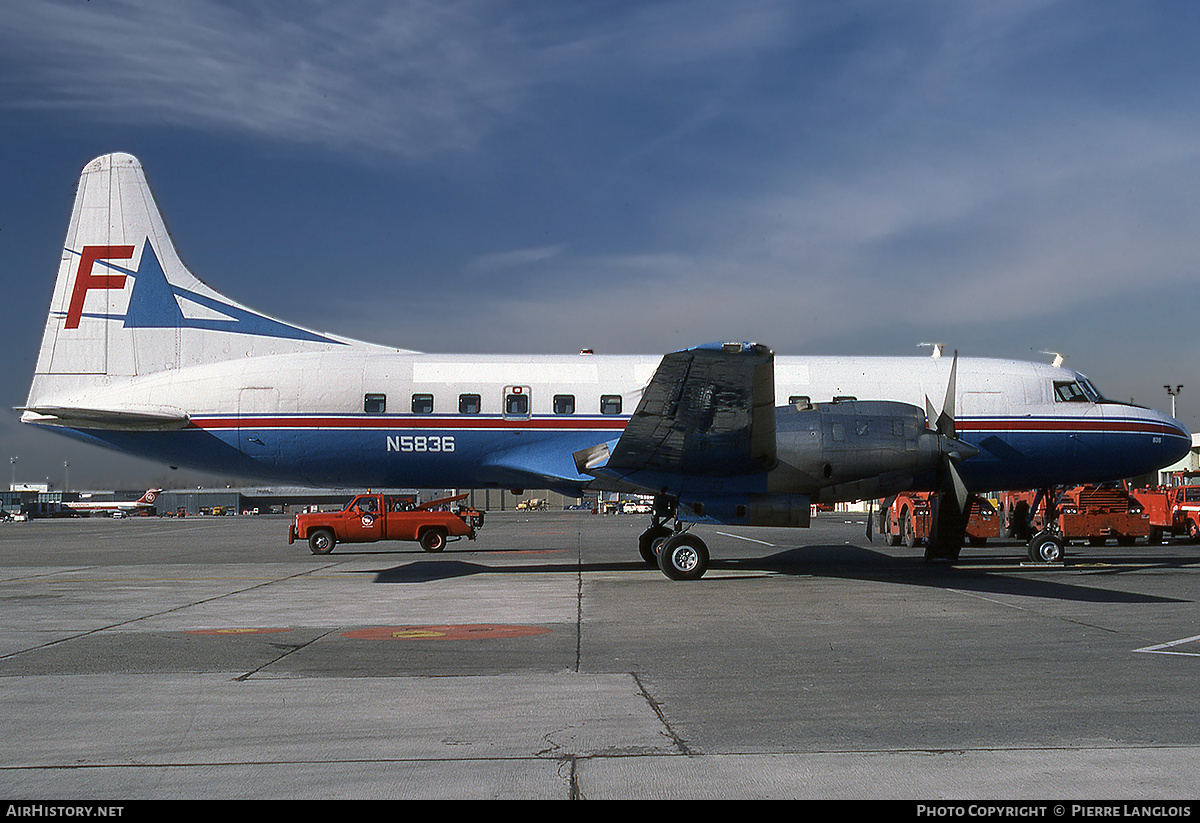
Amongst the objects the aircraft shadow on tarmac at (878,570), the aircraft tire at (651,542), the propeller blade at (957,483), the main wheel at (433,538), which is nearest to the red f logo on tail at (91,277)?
the aircraft shadow on tarmac at (878,570)

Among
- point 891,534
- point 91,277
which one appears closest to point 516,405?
point 91,277

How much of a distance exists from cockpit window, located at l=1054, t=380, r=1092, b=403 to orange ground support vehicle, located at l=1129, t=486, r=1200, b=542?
44.6ft

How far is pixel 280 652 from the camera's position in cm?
948

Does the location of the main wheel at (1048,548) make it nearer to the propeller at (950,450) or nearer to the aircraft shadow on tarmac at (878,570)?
the aircraft shadow on tarmac at (878,570)

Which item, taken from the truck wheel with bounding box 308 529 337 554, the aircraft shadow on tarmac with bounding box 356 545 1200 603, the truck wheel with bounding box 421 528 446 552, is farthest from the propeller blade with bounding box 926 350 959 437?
the truck wheel with bounding box 308 529 337 554

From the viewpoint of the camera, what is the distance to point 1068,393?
19.8 meters

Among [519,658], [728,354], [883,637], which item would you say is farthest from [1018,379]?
[519,658]

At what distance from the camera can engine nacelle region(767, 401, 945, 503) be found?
15.7 m

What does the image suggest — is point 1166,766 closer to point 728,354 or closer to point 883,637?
point 883,637

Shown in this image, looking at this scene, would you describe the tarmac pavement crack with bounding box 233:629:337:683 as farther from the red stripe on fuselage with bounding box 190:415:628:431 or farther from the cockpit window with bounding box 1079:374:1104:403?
the cockpit window with bounding box 1079:374:1104:403

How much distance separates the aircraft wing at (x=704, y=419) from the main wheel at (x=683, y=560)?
56.2 inches

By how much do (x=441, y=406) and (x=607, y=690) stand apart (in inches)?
458

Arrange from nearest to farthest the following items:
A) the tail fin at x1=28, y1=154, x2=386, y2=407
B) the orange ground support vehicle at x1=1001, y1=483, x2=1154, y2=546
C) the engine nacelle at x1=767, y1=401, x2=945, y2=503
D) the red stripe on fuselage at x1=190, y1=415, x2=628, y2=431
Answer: the engine nacelle at x1=767, y1=401, x2=945, y2=503 < the red stripe on fuselage at x1=190, y1=415, x2=628, y2=431 < the tail fin at x1=28, y1=154, x2=386, y2=407 < the orange ground support vehicle at x1=1001, y1=483, x2=1154, y2=546

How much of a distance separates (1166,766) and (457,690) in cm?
528
